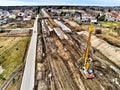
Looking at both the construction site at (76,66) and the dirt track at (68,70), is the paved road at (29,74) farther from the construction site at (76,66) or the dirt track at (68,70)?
the dirt track at (68,70)

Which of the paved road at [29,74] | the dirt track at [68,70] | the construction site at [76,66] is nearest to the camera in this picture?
the paved road at [29,74]

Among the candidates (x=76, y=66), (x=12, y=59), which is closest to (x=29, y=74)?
(x=76, y=66)

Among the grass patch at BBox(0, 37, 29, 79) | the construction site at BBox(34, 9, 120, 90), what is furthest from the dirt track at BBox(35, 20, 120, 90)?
the grass patch at BBox(0, 37, 29, 79)

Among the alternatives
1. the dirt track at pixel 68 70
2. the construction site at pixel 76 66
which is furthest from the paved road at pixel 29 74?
the dirt track at pixel 68 70

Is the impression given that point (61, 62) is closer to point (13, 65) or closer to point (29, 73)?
point (29, 73)

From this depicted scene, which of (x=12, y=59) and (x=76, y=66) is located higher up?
(x=76, y=66)

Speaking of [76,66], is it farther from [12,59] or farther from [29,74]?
[12,59]

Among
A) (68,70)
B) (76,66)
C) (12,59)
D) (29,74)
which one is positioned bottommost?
(12,59)

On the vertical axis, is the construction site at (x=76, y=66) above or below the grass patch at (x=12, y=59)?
above
